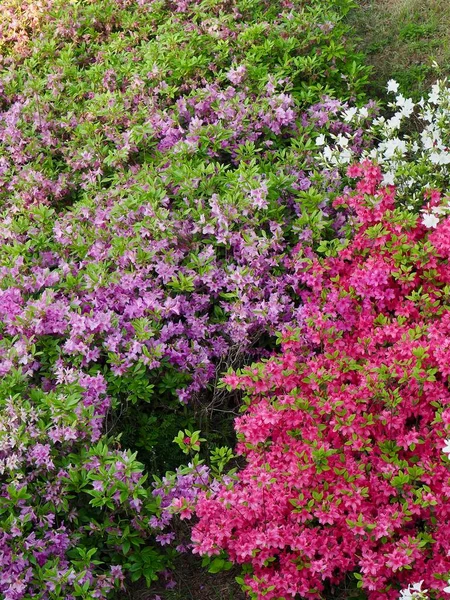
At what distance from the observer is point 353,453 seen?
3467 mm

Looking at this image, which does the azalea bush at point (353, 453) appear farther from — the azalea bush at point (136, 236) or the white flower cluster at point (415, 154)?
the white flower cluster at point (415, 154)

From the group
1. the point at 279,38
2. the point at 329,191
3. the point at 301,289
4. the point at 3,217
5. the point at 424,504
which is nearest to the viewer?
the point at 424,504

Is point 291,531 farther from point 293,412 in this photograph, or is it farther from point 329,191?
point 329,191

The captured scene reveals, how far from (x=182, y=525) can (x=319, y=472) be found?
0.84m

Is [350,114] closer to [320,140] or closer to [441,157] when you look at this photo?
[320,140]

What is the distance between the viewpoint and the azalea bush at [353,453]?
10.3 ft

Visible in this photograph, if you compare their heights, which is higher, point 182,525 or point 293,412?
point 293,412

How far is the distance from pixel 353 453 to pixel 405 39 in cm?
423

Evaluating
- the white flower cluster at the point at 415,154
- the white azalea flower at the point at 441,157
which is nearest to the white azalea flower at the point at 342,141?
the white flower cluster at the point at 415,154

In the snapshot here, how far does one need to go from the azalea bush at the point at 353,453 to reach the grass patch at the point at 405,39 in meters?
2.51

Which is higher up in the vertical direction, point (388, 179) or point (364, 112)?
point (364, 112)

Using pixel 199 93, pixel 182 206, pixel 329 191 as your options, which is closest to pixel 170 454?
pixel 182 206

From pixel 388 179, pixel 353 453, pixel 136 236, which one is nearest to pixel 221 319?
pixel 136 236

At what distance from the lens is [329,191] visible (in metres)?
4.67
